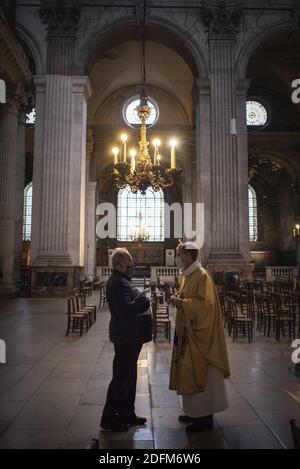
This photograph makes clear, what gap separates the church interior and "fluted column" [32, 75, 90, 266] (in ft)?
0.18

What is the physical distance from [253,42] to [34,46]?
9.22 m

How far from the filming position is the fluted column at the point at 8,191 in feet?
54.3

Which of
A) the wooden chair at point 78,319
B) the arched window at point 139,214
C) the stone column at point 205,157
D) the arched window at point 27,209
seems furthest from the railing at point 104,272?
the wooden chair at point 78,319

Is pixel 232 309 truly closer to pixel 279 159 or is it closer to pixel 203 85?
pixel 203 85

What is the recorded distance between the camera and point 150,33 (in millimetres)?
18000

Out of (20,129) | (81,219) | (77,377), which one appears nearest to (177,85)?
(20,129)

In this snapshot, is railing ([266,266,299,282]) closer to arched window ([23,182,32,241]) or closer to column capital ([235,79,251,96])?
column capital ([235,79,251,96])

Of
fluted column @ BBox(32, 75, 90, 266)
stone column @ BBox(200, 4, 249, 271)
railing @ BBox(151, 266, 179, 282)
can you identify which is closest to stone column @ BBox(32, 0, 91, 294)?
fluted column @ BBox(32, 75, 90, 266)

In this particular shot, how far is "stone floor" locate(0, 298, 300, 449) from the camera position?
11.3 ft

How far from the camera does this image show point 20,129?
18.1m

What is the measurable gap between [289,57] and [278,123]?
5445mm

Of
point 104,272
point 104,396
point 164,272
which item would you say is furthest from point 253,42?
point 104,396

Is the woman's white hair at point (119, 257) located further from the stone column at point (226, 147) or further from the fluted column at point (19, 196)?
the fluted column at point (19, 196)

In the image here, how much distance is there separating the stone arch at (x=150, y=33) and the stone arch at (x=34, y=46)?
1358 mm
